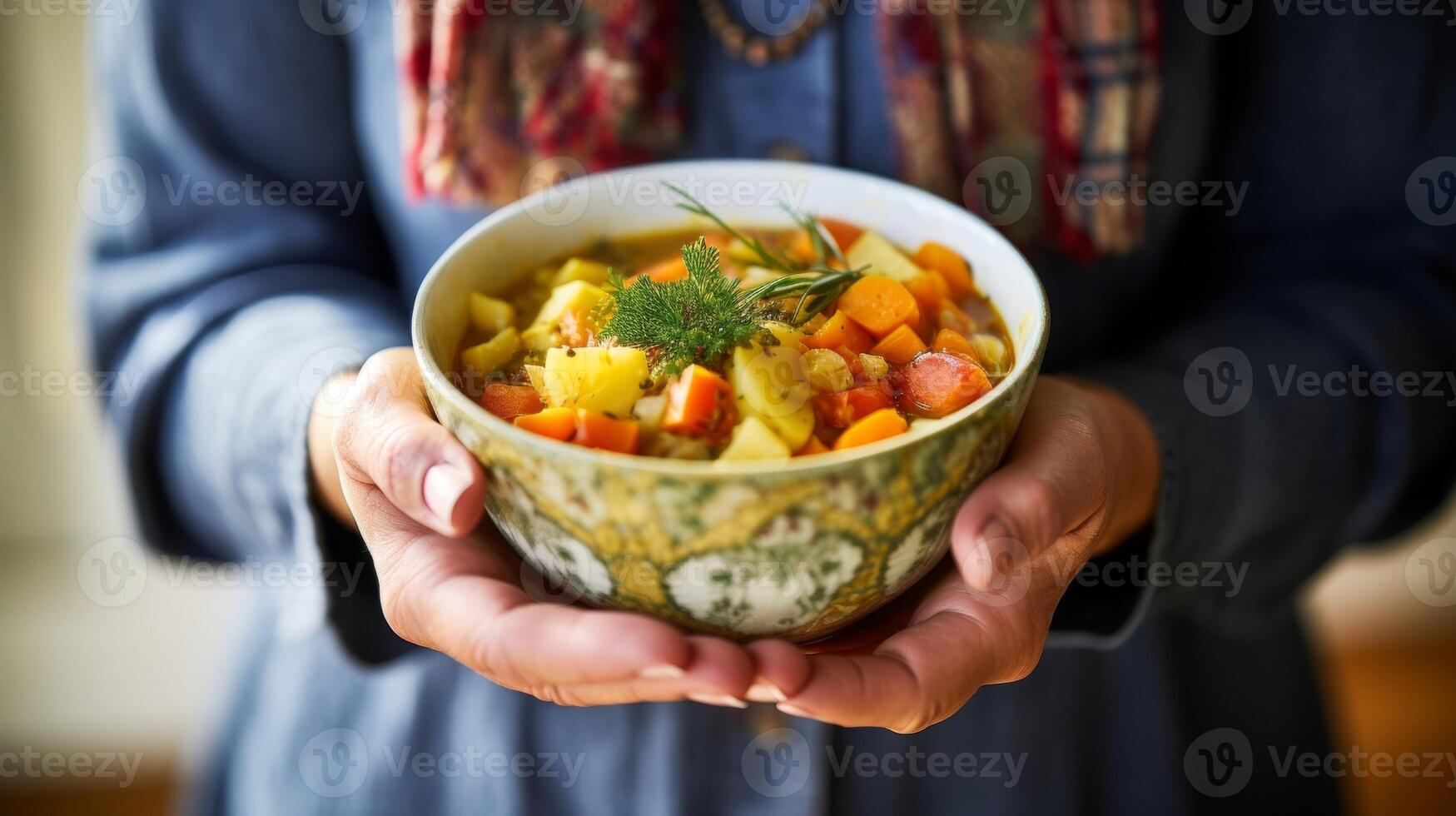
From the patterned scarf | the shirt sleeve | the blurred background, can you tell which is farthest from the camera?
the blurred background

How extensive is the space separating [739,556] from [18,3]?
2693 millimetres

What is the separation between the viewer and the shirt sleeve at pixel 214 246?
1.62 meters

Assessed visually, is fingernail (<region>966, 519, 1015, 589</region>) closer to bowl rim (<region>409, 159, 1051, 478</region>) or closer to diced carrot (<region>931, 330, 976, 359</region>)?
bowl rim (<region>409, 159, 1051, 478</region>)

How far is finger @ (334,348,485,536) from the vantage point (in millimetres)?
981

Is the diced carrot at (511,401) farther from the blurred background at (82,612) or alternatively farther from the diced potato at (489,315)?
the blurred background at (82,612)

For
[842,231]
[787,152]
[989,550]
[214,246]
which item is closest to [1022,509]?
[989,550]

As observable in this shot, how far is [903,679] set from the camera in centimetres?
100

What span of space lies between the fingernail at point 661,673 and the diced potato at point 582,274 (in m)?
0.55

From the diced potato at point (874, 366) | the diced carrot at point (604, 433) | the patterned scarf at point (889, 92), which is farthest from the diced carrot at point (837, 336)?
the patterned scarf at point (889, 92)

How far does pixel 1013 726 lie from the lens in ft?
5.63

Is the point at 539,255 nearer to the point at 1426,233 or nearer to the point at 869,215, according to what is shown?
the point at 869,215

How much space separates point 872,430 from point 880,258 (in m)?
0.37

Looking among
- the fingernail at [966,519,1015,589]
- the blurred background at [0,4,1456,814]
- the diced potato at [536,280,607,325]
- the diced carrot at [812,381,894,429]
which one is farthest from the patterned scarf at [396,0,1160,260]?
the blurred background at [0,4,1456,814]

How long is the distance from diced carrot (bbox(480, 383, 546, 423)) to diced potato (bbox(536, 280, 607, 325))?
0.47 feet
